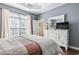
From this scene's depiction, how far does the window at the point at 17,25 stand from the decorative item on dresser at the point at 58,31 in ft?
1.14

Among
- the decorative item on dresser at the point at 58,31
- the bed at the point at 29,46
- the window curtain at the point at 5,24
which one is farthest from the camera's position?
the decorative item on dresser at the point at 58,31

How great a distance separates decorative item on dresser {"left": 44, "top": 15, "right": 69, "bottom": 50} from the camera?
144 cm

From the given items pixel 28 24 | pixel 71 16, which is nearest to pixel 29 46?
pixel 28 24

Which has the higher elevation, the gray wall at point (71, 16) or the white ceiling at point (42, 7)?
the white ceiling at point (42, 7)

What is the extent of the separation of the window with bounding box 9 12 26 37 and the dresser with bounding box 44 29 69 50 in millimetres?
351

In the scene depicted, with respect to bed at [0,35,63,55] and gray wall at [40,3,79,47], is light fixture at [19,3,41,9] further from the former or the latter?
bed at [0,35,63,55]

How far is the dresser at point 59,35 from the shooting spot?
1.43 meters

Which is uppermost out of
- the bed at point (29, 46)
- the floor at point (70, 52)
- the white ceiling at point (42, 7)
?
the white ceiling at point (42, 7)

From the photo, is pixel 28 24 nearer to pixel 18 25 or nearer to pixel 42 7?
pixel 18 25

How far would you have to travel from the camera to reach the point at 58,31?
4.93 feet

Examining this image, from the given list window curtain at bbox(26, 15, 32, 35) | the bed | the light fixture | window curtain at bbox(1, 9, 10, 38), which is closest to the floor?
the bed

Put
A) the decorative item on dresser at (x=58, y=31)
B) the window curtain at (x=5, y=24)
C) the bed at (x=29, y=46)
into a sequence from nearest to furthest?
the bed at (x=29, y=46) → the window curtain at (x=5, y=24) → the decorative item on dresser at (x=58, y=31)

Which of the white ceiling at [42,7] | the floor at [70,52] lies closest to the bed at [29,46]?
the floor at [70,52]

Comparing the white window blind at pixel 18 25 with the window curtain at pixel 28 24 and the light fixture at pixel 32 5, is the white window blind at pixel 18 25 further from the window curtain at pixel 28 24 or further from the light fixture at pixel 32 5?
the light fixture at pixel 32 5
